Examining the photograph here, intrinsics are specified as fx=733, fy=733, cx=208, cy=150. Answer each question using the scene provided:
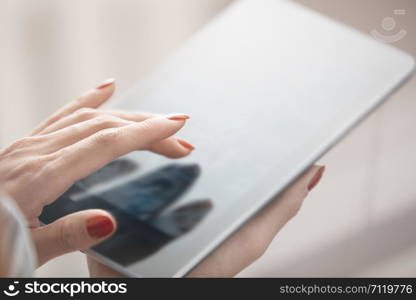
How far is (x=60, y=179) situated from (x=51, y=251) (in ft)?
0.16

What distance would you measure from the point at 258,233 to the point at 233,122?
9 cm

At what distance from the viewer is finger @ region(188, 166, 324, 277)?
49cm

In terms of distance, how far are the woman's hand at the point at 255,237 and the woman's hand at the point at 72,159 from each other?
0.04 metres

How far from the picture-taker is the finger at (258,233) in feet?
1.62

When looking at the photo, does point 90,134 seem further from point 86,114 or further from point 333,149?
point 333,149

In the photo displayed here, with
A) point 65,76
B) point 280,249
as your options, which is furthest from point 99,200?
point 65,76

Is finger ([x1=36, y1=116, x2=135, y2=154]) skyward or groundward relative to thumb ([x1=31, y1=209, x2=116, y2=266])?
skyward

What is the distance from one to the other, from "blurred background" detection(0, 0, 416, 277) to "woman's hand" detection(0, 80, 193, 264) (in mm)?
33

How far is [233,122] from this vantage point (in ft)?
1.78

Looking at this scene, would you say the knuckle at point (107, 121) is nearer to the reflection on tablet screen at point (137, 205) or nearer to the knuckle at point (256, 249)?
the reflection on tablet screen at point (137, 205)
